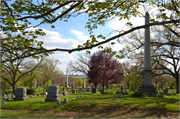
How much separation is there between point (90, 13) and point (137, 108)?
7.20 metres

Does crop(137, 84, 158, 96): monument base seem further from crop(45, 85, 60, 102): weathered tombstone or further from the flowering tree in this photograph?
the flowering tree

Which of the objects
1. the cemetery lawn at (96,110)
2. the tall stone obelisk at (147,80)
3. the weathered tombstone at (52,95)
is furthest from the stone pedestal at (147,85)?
the weathered tombstone at (52,95)

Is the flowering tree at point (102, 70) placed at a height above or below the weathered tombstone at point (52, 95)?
above

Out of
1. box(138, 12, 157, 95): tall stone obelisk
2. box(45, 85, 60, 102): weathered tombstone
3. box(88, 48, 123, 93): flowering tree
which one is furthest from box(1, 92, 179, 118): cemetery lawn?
box(88, 48, 123, 93): flowering tree

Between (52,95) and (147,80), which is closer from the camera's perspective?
(52,95)

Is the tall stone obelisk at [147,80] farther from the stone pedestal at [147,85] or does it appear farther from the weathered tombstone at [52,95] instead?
the weathered tombstone at [52,95]

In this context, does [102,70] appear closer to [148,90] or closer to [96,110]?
[148,90]

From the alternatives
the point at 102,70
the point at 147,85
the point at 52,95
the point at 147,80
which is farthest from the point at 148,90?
the point at 102,70

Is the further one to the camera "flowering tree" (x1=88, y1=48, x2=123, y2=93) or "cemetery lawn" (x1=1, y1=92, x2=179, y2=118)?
"flowering tree" (x1=88, y1=48, x2=123, y2=93)

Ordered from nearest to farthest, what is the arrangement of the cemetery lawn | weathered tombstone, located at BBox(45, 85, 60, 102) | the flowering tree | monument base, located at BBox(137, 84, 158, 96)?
the cemetery lawn < weathered tombstone, located at BBox(45, 85, 60, 102) < monument base, located at BBox(137, 84, 158, 96) < the flowering tree

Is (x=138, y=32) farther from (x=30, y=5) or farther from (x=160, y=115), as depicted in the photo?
(x=30, y=5)

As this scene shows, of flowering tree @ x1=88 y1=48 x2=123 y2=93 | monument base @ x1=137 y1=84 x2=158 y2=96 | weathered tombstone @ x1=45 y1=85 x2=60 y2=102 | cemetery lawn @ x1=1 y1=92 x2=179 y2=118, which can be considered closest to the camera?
cemetery lawn @ x1=1 y1=92 x2=179 y2=118

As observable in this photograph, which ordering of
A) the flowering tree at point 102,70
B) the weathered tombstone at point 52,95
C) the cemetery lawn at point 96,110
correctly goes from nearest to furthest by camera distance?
the cemetery lawn at point 96,110, the weathered tombstone at point 52,95, the flowering tree at point 102,70

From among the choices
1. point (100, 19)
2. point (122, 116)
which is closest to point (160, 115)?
point (122, 116)
